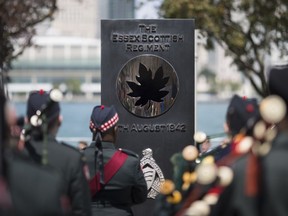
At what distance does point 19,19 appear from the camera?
901 inches

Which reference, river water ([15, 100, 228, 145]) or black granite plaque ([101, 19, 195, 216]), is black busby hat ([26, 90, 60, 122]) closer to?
river water ([15, 100, 228, 145])

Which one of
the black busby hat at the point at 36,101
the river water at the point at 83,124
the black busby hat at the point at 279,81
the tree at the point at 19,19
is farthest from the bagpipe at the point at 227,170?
the tree at the point at 19,19

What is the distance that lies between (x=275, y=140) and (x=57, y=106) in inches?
71.4

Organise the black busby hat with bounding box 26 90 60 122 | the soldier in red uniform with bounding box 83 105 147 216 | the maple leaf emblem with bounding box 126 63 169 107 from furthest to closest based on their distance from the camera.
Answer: the maple leaf emblem with bounding box 126 63 169 107 < the soldier in red uniform with bounding box 83 105 147 216 < the black busby hat with bounding box 26 90 60 122

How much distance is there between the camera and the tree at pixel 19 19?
73.3 ft

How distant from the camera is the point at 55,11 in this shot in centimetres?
2427

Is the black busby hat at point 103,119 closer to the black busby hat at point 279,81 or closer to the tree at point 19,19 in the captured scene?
the black busby hat at point 279,81

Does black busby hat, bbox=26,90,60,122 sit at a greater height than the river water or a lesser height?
greater

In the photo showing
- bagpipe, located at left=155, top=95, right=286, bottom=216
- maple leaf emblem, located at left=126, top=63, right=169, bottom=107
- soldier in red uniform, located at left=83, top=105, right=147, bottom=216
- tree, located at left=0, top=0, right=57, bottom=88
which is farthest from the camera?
tree, located at left=0, top=0, right=57, bottom=88

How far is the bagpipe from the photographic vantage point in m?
4.89

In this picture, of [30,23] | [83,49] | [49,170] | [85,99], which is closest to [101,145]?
[49,170]

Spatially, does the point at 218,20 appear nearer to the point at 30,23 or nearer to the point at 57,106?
the point at 30,23

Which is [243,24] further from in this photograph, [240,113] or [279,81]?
[279,81]

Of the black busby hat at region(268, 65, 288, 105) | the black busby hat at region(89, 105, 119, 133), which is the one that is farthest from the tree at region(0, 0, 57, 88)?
the black busby hat at region(268, 65, 288, 105)
